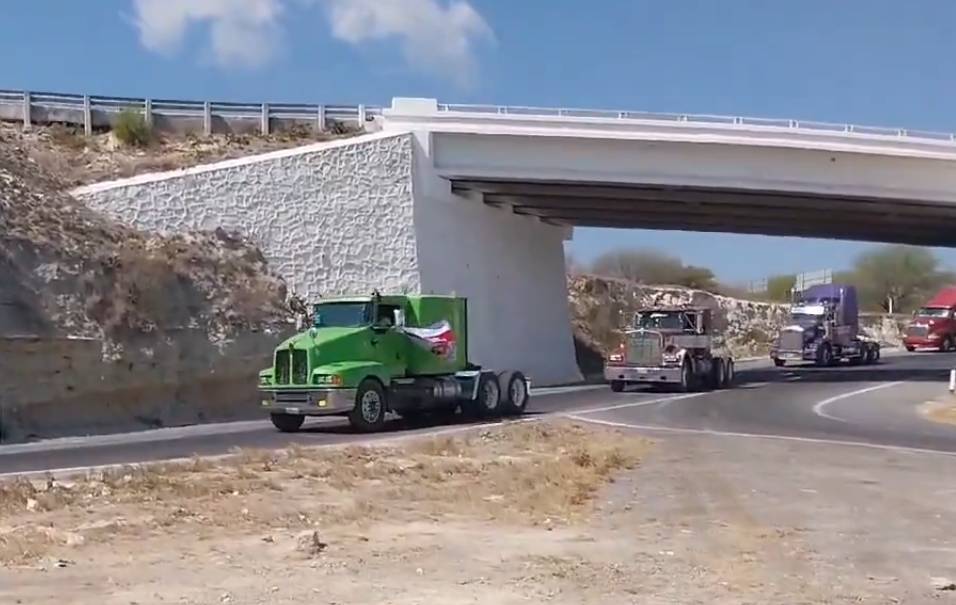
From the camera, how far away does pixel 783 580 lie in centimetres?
964

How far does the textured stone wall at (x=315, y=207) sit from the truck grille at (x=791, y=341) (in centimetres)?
2366

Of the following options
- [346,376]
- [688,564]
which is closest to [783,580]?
[688,564]

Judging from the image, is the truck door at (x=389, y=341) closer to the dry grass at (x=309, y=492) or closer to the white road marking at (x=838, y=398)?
the dry grass at (x=309, y=492)

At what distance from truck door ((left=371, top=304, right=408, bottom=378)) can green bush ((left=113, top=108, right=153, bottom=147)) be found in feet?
69.2

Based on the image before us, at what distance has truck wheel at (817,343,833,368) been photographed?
191ft

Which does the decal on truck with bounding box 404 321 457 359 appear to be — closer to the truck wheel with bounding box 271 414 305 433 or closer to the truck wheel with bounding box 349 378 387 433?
the truck wheel with bounding box 349 378 387 433

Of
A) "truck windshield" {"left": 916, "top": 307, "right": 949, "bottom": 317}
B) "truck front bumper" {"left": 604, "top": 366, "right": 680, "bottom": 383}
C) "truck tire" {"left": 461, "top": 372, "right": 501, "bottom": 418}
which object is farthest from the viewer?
"truck windshield" {"left": 916, "top": 307, "right": 949, "bottom": 317}

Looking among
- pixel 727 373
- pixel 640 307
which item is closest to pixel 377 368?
pixel 727 373

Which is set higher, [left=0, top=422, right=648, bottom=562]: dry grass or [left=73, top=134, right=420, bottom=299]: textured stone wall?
[left=73, top=134, right=420, bottom=299]: textured stone wall

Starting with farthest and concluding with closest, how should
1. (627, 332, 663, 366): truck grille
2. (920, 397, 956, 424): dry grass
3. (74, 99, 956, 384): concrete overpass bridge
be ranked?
(74, 99, 956, 384): concrete overpass bridge
(627, 332, 663, 366): truck grille
(920, 397, 956, 424): dry grass

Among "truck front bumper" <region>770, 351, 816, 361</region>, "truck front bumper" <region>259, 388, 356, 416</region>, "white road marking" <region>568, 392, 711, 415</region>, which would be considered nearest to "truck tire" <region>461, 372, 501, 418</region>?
"white road marking" <region>568, 392, 711, 415</region>

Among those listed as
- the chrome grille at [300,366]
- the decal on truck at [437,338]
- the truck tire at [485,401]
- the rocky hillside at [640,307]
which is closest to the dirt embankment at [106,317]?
the chrome grille at [300,366]

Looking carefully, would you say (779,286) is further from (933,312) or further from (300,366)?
(300,366)

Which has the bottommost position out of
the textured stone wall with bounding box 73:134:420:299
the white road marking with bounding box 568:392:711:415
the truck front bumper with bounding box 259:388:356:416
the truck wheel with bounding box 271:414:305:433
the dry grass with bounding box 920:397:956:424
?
the dry grass with bounding box 920:397:956:424
